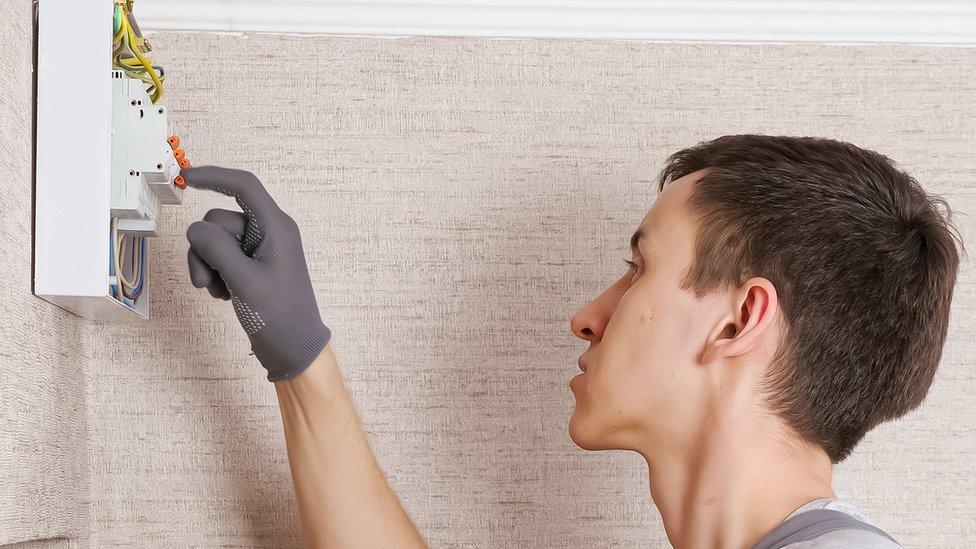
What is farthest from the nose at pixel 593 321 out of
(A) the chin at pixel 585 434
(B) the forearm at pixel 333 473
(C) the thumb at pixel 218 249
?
(C) the thumb at pixel 218 249

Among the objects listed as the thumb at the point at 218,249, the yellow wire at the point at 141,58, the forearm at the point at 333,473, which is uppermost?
the yellow wire at the point at 141,58

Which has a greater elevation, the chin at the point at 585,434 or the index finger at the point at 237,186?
the index finger at the point at 237,186

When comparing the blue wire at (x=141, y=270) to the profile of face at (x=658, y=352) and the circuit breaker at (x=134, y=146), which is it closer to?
the circuit breaker at (x=134, y=146)

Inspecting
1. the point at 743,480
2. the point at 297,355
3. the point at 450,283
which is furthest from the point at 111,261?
the point at 743,480

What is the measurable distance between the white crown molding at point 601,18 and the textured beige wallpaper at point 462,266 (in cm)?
2

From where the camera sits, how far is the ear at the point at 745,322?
101cm

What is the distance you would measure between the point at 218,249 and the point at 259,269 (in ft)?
0.19

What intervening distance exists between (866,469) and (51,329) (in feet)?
3.80

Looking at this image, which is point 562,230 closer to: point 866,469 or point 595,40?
point 595,40

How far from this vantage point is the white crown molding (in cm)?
133

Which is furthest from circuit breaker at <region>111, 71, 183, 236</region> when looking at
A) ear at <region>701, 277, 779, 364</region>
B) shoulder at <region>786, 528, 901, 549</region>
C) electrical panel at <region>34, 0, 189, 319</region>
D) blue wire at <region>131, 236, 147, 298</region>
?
shoulder at <region>786, 528, 901, 549</region>

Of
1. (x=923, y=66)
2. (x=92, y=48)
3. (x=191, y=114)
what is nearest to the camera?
(x=92, y=48)

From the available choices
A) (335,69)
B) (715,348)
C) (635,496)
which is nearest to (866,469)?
(635,496)

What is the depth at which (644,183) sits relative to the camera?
4.63 ft
